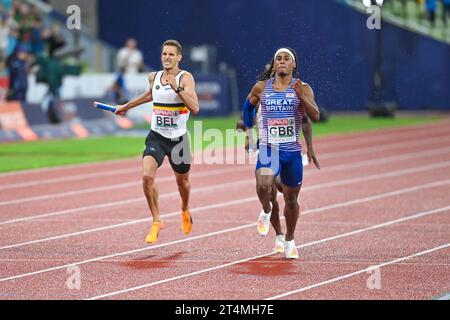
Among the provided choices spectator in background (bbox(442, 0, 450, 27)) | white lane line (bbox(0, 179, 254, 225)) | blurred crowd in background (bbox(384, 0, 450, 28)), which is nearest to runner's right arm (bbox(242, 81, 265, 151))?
white lane line (bbox(0, 179, 254, 225))

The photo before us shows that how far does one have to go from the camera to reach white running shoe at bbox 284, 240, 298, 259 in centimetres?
1055

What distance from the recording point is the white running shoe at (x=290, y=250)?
10.5 meters

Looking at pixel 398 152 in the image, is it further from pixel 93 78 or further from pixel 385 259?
pixel 385 259

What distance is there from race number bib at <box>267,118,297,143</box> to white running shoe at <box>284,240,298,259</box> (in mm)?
925

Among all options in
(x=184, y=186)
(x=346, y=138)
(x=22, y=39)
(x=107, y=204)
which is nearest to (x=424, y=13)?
(x=346, y=138)

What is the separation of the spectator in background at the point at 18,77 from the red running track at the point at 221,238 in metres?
6.99

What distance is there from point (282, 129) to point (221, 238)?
1999 millimetres

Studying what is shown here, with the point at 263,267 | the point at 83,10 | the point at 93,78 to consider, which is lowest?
the point at 263,267

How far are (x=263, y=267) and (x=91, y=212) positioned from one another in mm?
4536

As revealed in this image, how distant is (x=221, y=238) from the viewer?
12.0 m

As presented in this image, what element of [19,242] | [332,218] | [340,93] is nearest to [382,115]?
[340,93]

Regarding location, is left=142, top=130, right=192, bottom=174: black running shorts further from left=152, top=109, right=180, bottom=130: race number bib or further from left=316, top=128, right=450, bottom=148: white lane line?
left=316, top=128, right=450, bottom=148: white lane line

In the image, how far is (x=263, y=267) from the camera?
1006 cm

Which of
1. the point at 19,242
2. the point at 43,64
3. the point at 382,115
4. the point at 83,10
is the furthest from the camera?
the point at 83,10
